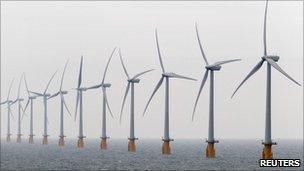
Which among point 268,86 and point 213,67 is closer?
point 268,86

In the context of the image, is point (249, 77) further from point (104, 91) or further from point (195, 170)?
point (104, 91)

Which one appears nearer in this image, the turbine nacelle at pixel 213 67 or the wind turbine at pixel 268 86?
the wind turbine at pixel 268 86

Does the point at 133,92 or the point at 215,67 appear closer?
the point at 215,67

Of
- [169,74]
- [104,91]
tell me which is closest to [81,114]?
[104,91]

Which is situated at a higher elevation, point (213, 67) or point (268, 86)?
point (213, 67)

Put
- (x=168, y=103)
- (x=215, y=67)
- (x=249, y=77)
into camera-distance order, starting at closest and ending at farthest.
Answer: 1. (x=249, y=77)
2. (x=215, y=67)
3. (x=168, y=103)

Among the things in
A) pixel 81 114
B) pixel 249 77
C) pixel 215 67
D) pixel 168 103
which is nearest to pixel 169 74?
A: pixel 168 103

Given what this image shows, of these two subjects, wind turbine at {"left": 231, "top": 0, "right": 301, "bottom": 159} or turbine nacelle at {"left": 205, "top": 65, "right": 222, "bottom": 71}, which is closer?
wind turbine at {"left": 231, "top": 0, "right": 301, "bottom": 159}

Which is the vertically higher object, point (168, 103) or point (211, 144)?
point (168, 103)

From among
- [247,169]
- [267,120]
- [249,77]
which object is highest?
[249,77]

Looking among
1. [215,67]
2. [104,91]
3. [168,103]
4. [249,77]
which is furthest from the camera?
[104,91]

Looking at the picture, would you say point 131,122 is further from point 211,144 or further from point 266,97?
point 266,97
